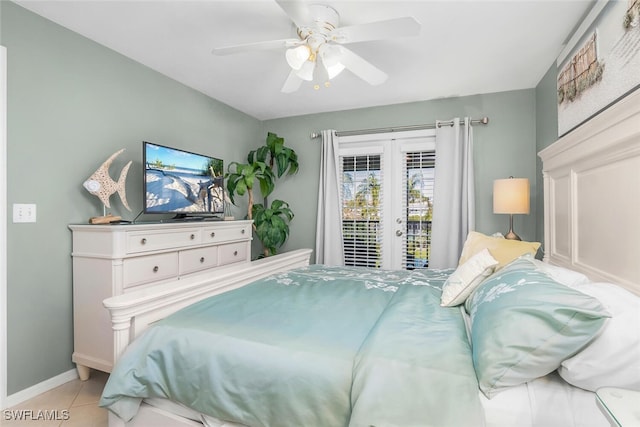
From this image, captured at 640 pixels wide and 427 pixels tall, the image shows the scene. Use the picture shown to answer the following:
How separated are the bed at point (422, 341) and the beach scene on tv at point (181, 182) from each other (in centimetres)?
119

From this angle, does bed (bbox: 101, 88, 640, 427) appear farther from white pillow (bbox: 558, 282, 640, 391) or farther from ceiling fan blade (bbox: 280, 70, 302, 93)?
ceiling fan blade (bbox: 280, 70, 302, 93)

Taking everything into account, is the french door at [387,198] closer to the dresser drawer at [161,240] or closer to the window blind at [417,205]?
the window blind at [417,205]

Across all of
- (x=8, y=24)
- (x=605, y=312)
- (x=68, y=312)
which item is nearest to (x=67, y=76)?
(x=8, y=24)

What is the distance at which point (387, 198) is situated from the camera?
3.93 metres

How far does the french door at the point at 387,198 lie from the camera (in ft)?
12.4

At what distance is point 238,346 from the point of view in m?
1.19

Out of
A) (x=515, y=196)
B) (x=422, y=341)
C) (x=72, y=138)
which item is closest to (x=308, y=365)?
(x=422, y=341)

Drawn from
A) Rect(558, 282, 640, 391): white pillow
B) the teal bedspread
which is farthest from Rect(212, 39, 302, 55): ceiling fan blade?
Rect(558, 282, 640, 391): white pillow

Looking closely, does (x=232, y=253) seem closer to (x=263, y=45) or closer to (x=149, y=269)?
(x=149, y=269)

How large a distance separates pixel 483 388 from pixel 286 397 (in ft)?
2.08

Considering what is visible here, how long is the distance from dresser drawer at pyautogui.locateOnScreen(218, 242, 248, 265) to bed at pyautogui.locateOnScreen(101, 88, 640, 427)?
50.7 inches

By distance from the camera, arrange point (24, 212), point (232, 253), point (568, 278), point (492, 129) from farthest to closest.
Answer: point (492, 129) → point (232, 253) → point (24, 212) → point (568, 278)

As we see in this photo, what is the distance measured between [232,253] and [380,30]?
2450 mm

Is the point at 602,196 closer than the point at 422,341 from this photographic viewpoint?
No
